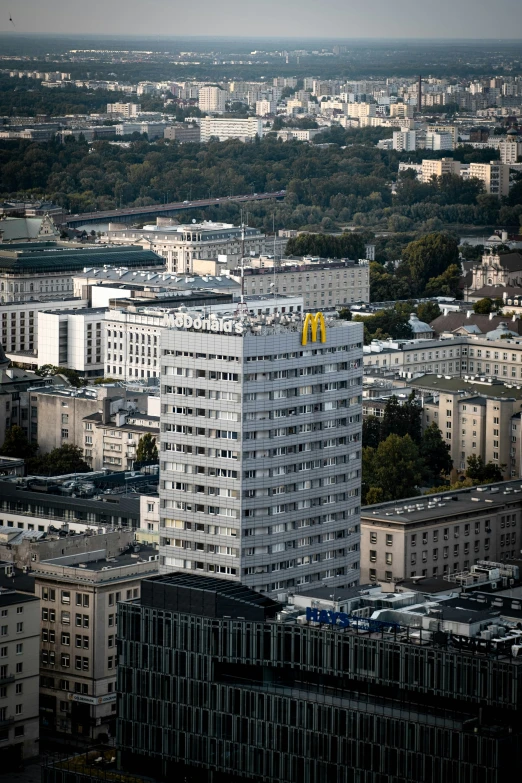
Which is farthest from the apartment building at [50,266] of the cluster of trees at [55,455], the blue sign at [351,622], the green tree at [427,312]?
the blue sign at [351,622]

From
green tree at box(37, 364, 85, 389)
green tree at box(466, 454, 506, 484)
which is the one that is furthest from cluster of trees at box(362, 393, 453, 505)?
green tree at box(37, 364, 85, 389)

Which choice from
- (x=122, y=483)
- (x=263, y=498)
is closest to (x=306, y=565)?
(x=263, y=498)

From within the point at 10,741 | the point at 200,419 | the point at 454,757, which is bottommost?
the point at 10,741

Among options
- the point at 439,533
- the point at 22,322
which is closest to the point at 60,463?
the point at 439,533

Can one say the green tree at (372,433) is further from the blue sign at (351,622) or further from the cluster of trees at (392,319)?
the blue sign at (351,622)

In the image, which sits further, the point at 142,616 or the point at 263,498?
the point at 263,498

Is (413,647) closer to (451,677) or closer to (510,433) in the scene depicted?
(451,677)

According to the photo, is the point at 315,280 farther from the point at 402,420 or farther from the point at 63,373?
the point at 402,420
